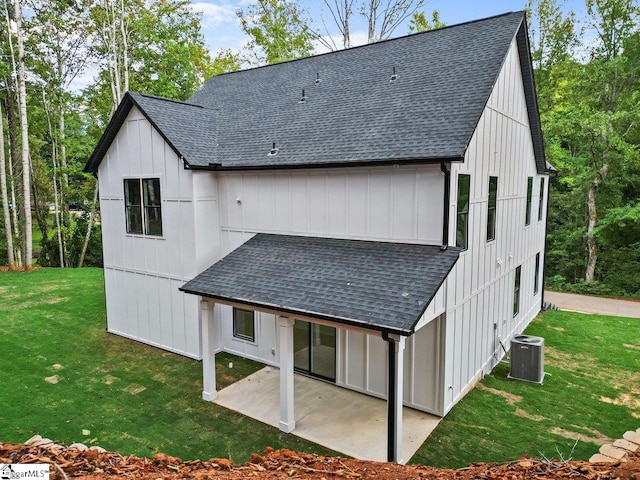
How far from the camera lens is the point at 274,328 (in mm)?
10031

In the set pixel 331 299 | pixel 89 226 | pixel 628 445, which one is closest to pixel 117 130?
pixel 331 299

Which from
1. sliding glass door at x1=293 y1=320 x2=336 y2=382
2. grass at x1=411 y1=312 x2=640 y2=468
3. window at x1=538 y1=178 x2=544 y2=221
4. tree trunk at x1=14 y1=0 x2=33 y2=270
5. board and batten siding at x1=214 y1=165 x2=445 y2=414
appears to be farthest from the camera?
tree trunk at x1=14 y1=0 x2=33 y2=270

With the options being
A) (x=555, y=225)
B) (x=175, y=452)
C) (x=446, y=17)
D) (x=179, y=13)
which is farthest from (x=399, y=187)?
(x=446, y=17)

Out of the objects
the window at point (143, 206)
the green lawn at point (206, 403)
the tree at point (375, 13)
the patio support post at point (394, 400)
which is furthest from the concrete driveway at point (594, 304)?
the tree at point (375, 13)

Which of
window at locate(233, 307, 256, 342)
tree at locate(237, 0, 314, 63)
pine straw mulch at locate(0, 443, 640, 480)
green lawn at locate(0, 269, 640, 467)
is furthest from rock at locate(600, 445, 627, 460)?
tree at locate(237, 0, 314, 63)

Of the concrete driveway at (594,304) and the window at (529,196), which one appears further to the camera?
the concrete driveway at (594,304)

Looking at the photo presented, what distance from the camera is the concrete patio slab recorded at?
23.1 feet

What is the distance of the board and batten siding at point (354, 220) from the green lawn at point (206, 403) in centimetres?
101

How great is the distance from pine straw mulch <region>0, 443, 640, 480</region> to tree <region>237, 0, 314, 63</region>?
1057 inches

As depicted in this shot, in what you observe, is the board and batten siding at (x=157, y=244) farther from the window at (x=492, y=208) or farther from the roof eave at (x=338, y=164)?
the window at (x=492, y=208)

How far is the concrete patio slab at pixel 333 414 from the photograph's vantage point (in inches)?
277

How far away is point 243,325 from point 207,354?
2.22 meters

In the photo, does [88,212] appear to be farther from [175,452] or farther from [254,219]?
[175,452]

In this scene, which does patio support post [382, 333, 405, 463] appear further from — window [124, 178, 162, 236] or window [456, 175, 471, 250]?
window [124, 178, 162, 236]
